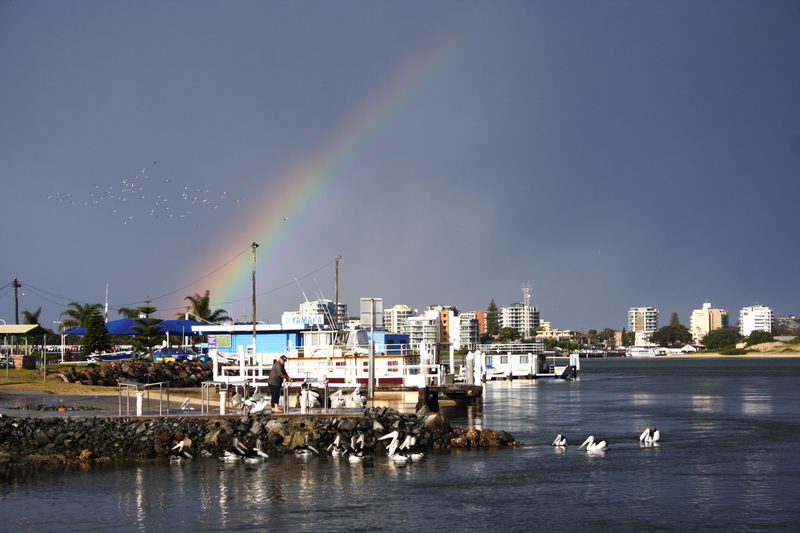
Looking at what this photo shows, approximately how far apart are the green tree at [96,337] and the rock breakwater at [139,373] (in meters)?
13.9

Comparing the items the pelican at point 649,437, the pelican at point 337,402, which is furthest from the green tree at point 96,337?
the pelican at point 649,437

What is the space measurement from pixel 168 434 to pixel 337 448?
5.61 m

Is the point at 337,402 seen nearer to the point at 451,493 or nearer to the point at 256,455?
the point at 256,455

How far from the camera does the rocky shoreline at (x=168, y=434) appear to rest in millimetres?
29234

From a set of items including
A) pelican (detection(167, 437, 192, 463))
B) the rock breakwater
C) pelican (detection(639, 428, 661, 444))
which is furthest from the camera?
the rock breakwater

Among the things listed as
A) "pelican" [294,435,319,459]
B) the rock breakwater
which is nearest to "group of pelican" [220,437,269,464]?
"pelican" [294,435,319,459]

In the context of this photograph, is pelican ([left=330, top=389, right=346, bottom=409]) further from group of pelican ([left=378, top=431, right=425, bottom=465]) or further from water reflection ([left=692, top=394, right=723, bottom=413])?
water reflection ([left=692, top=394, right=723, bottom=413])

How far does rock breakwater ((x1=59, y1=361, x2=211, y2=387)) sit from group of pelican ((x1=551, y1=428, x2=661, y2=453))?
107ft

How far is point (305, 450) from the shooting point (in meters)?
30.3

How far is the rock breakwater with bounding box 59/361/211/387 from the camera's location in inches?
2293

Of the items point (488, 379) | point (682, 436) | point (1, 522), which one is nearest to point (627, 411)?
point (682, 436)

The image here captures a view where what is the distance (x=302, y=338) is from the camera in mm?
60562

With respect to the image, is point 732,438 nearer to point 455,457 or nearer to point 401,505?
point 455,457

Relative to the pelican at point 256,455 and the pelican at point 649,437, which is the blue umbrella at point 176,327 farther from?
the pelican at point 649,437
